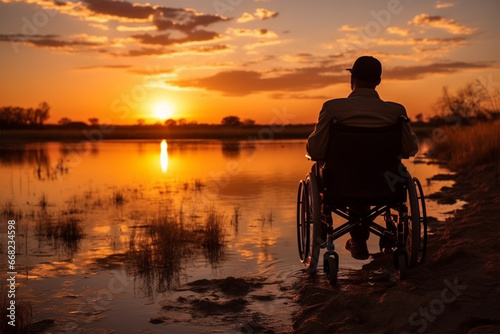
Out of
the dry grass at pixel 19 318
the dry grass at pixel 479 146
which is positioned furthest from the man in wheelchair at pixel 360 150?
the dry grass at pixel 479 146

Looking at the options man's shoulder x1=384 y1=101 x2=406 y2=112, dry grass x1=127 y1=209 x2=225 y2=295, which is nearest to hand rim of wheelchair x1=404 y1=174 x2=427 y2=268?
man's shoulder x1=384 y1=101 x2=406 y2=112

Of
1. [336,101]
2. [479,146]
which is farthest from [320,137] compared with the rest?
[479,146]

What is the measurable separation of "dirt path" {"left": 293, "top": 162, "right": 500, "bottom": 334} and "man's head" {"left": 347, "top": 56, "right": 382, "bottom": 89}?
4.94 feet

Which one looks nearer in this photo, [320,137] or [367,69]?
[320,137]

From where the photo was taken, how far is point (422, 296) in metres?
3.56

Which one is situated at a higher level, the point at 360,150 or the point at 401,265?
the point at 360,150

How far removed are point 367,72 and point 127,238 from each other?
3.87m

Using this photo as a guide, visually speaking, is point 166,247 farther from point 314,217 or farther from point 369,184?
point 369,184

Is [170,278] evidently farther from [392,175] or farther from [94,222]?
[94,222]

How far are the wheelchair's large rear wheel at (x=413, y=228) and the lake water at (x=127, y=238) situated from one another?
85cm

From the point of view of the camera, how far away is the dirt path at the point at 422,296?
10.5ft

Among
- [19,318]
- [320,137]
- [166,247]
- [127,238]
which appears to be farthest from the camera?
[127,238]

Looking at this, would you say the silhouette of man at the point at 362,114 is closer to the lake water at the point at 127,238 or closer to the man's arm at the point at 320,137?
the man's arm at the point at 320,137

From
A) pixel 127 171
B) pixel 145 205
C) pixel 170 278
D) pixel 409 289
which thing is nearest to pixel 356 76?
pixel 409 289
